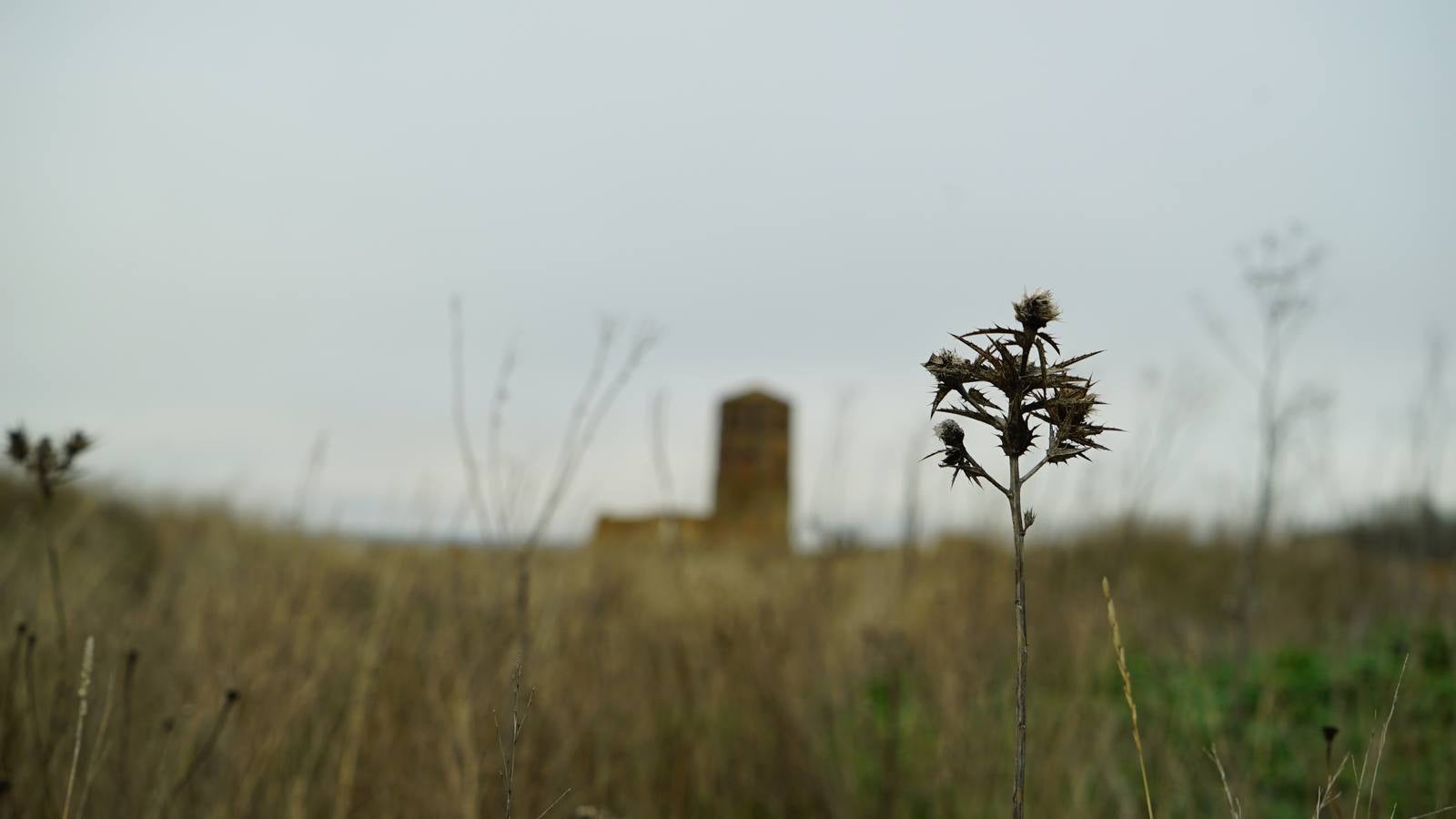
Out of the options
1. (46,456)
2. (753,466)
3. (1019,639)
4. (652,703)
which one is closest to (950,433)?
(1019,639)

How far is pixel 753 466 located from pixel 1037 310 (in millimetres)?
13518

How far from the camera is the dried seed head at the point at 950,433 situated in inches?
31.6

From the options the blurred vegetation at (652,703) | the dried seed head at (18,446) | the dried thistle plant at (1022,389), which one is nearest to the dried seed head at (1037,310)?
the dried thistle plant at (1022,389)

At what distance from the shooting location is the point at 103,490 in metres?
9.25

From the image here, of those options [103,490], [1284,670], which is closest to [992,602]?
[1284,670]

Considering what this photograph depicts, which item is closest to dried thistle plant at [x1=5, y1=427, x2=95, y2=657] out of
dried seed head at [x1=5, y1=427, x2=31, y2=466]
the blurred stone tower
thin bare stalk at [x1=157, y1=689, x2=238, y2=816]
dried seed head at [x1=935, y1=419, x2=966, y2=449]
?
dried seed head at [x1=5, y1=427, x2=31, y2=466]

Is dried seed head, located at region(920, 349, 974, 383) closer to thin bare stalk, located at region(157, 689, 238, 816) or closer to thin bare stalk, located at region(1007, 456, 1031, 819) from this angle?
thin bare stalk, located at region(1007, 456, 1031, 819)

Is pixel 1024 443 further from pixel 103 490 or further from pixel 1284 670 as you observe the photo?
pixel 103 490

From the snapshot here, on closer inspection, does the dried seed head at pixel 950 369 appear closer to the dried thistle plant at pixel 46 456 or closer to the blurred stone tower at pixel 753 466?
the dried thistle plant at pixel 46 456

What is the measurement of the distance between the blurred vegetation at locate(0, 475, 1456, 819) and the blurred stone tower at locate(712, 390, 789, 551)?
23.0 ft

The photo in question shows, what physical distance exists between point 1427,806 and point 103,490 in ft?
32.8

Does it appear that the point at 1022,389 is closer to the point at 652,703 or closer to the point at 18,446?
the point at 18,446

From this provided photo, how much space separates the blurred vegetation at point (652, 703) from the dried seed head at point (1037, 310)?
3.82ft

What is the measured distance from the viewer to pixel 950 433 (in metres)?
0.81
